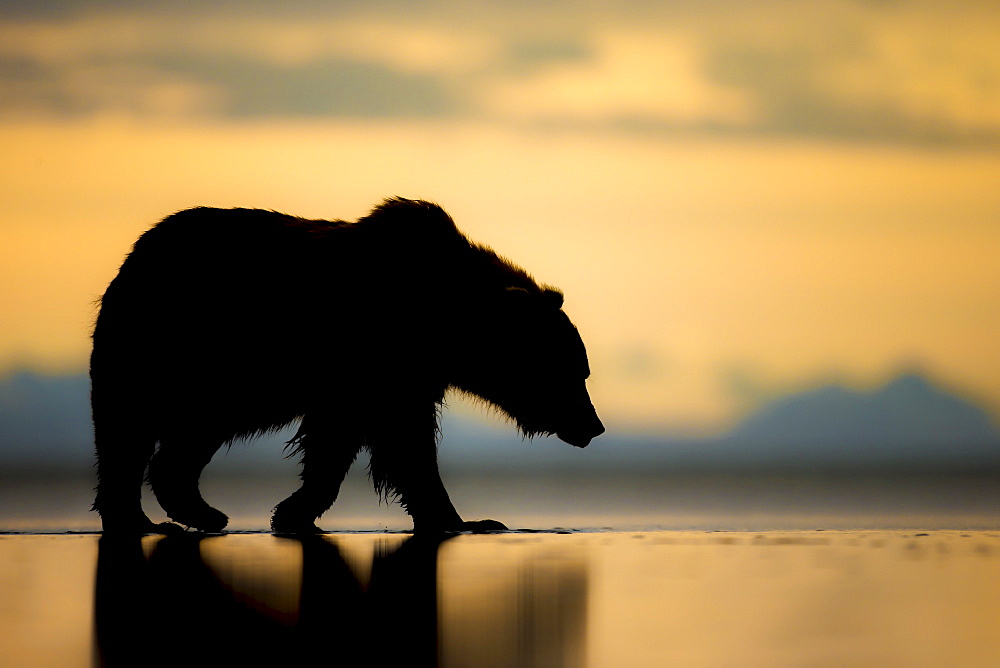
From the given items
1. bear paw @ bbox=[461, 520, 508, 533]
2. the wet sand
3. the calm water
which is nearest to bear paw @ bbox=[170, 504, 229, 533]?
the calm water

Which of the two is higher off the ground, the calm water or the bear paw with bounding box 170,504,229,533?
the bear paw with bounding box 170,504,229,533

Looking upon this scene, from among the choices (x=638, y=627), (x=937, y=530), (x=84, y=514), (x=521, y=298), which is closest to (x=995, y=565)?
(x=937, y=530)

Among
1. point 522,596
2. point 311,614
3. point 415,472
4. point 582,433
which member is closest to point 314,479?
point 415,472

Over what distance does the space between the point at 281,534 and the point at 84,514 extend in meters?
3.93

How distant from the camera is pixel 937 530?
1020 cm

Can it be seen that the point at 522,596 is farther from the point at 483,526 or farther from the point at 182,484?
the point at 182,484

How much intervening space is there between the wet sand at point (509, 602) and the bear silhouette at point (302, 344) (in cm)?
116

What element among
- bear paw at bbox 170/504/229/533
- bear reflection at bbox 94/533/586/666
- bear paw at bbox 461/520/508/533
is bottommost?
bear reflection at bbox 94/533/586/666

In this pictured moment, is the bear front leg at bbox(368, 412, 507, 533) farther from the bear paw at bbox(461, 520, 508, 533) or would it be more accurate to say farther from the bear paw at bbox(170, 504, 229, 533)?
the bear paw at bbox(170, 504, 229, 533)

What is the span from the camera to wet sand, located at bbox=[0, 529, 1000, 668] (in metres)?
4.79

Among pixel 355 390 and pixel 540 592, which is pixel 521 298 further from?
pixel 540 592

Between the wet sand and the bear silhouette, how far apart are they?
3.79 ft

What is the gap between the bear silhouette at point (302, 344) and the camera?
10.4 metres

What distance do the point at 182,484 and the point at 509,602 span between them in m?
5.35
